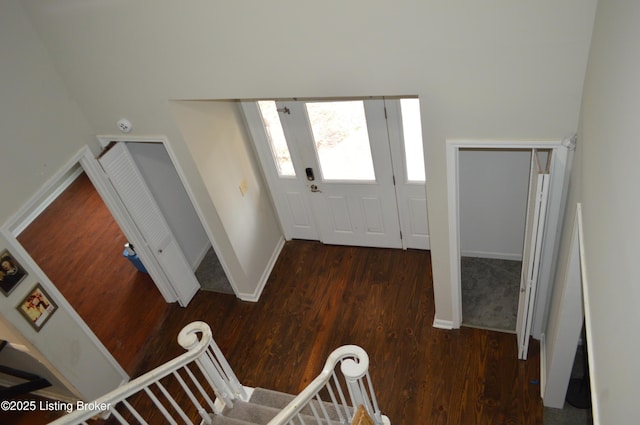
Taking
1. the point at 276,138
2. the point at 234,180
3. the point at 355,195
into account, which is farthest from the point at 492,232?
the point at 234,180

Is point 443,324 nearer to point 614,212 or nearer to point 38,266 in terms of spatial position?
point 614,212

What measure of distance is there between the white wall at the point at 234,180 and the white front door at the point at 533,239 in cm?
266

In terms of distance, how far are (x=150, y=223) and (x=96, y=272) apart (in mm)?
1707

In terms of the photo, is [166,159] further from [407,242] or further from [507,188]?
[507,188]

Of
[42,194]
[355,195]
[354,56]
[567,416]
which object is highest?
[354,56]

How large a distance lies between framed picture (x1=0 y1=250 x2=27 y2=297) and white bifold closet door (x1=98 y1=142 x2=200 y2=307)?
3.61 ft

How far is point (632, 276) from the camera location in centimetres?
144

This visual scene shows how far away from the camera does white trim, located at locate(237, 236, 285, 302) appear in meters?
5.16

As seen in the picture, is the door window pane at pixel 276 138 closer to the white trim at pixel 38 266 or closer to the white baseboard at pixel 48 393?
the white trim at pixel 38 266

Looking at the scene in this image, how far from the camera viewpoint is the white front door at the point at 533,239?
316 centimetres

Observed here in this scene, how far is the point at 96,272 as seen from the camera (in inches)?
238

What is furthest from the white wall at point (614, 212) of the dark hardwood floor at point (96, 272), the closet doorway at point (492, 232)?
the dark hardwood floor at point (96, 272)

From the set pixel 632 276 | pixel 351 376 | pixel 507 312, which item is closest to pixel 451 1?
pixel 632 276

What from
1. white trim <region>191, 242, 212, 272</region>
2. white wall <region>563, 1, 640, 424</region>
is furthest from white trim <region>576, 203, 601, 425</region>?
white trim <region>191, 242, 212, 272</region>
